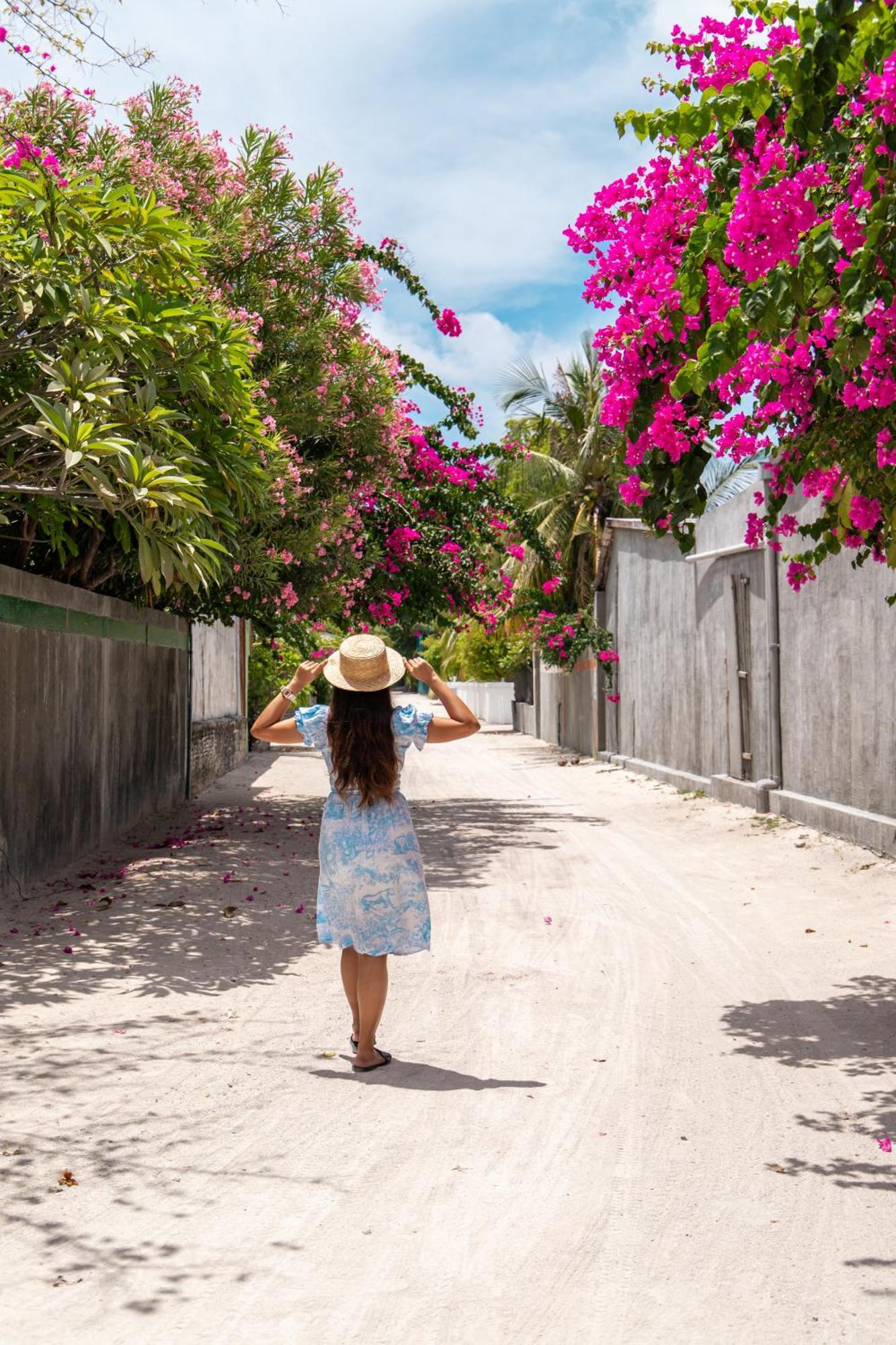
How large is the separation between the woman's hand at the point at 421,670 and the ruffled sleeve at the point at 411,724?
169 mm

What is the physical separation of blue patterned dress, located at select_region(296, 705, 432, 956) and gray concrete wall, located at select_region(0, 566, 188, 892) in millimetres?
4144

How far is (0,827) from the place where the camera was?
28.1 feet

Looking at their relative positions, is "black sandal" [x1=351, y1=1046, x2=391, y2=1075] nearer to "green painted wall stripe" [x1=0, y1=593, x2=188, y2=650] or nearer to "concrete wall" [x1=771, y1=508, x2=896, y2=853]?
"green painted wall stripe" [x1=0, y1=593, x2=188, y2=650]

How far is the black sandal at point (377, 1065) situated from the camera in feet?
16.8

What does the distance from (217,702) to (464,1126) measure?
16.4 m

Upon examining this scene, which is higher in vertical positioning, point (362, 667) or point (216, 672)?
point (216, 672)

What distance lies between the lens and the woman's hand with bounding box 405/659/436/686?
5024mm

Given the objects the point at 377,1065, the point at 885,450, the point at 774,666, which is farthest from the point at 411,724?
the point at 774,666

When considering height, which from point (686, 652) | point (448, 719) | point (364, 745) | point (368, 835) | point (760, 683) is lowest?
point (368, 835)

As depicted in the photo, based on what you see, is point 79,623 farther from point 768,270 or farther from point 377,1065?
point 768,270

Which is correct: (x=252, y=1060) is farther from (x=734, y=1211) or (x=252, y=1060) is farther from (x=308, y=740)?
(x=734, y=1211)

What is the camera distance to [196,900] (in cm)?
899

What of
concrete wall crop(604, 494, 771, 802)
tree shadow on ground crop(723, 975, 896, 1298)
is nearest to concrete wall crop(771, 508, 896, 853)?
concrete wall crop(604, 494, 771, 802)

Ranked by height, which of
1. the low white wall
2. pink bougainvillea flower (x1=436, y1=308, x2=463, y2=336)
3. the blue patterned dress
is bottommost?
the blue patterned dress
